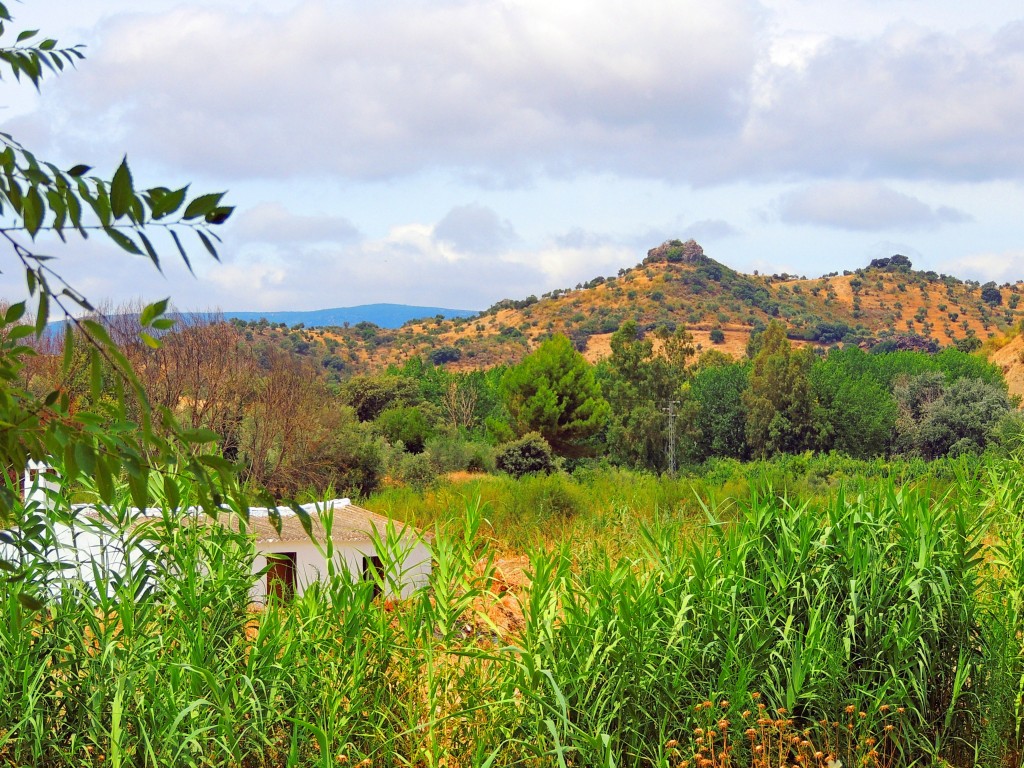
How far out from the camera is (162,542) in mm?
3861

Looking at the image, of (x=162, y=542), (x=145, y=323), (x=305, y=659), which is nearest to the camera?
(x=145, y=323)

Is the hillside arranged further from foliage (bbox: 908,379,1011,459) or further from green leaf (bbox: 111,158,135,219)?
green leaf (bbox: 111,158,135,219)

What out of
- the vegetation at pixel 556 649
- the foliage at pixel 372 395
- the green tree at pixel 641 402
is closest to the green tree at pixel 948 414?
the green tree at pixel 641 402

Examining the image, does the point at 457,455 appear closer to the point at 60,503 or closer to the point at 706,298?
the point at 60,503

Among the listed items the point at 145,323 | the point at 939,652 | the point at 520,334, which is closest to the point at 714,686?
the point at 939,652

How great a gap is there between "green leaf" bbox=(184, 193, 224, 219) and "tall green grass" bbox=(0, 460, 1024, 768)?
206 centimetres

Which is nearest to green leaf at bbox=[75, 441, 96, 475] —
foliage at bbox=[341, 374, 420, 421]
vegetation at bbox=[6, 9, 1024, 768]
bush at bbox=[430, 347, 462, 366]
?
vegetation at bbox=[6, 9, 1024, 768]

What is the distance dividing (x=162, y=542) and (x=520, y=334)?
62.8 m

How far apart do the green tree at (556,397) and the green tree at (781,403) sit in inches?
283

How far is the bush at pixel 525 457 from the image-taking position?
29984mm

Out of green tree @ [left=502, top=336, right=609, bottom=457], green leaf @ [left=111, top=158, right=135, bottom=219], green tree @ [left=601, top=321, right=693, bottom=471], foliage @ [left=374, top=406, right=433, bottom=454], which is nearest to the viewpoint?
green leaf @ [left=111, top=158, right=135, bottom=219]

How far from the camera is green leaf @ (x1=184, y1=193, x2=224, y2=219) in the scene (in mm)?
1318

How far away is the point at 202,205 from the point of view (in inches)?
52.1

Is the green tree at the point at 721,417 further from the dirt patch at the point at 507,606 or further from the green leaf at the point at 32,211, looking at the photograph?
the green leaf at the point at 32,211
